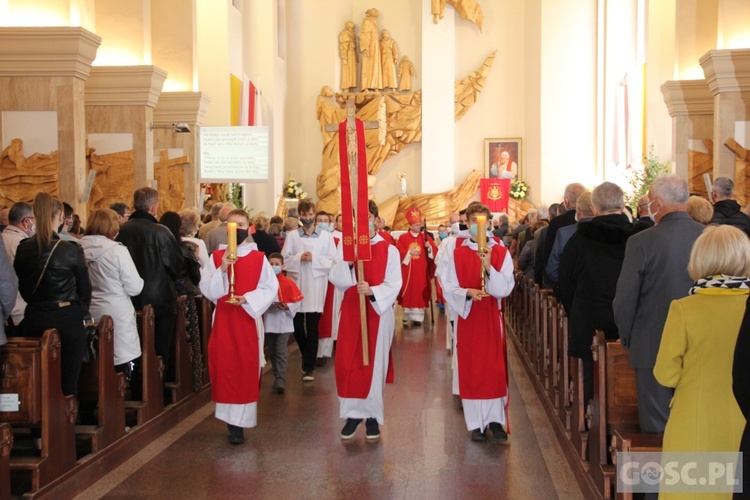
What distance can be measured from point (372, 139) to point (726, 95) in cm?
1321

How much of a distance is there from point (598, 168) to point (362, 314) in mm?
18013

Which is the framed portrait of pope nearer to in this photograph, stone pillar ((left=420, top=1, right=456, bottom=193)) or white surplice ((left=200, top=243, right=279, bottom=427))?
stone pillar ((left=420, top=1, right=456, bottom=193))

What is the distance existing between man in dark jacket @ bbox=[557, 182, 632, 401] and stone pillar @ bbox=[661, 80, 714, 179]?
8.36 meters

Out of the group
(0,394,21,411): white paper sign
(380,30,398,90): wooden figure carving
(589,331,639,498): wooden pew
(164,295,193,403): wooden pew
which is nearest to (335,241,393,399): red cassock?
(164,295,193,403): wooden pew

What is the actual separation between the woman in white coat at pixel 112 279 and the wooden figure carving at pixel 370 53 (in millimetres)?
18299

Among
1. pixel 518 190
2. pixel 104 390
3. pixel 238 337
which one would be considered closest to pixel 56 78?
pixel 238 337

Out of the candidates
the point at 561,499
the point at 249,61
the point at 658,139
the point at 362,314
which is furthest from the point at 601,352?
the point at 249,61

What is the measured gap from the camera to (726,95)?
11.2 meters

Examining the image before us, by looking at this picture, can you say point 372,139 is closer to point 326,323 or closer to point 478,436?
point 326,323

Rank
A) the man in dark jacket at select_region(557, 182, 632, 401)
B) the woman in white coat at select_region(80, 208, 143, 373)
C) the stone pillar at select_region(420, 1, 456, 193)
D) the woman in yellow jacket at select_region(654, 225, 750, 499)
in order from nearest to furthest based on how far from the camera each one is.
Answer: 1. the woman in yellow jacket at select_region(654, 225, 750, 499)
2. the man in dark jacket at select_region(557, 182, 632, 401)
3. the woman in white coat at select_region(80, 208, 143, 373)
4. the stone pillar at select_region(420, 1, 456, 193)

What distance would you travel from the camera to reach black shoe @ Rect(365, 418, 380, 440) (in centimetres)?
657

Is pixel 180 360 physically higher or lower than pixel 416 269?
lower

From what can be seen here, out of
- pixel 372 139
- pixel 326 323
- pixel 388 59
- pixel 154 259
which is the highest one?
pixel 388 59

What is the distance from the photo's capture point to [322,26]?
24219 millimetres
